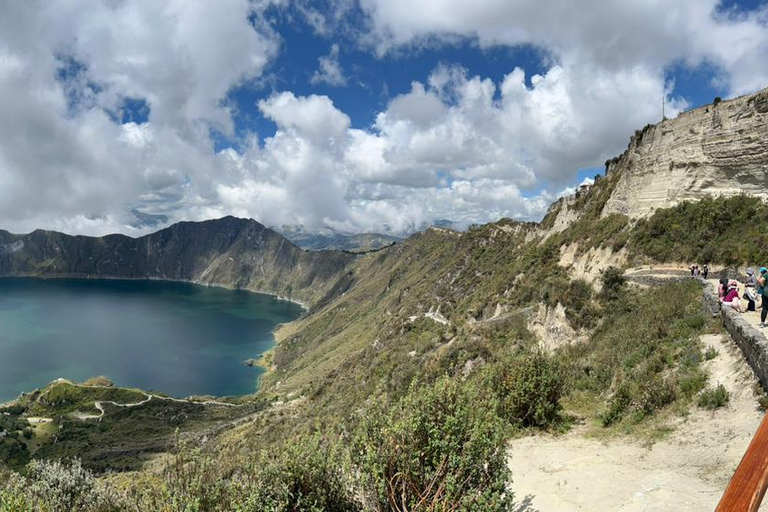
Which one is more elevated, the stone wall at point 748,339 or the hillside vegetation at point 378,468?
the stone wall at point 748,339

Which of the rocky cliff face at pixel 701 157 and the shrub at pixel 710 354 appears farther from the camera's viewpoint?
the rocky cliff face at pixel 701 157

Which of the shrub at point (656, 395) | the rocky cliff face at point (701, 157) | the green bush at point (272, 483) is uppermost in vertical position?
the rocky cliff face at point (701, 157)

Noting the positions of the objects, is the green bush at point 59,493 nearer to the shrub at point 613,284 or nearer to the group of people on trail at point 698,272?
the shrub at point 613,284

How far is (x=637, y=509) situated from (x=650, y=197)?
123 feet

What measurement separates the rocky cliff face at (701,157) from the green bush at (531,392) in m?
27.1

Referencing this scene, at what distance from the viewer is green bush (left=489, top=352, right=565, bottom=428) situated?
1652 cm

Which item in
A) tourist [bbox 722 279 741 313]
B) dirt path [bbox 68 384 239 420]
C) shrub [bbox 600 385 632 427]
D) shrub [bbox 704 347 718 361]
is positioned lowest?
dirt path [bbox 68 384 239 420]

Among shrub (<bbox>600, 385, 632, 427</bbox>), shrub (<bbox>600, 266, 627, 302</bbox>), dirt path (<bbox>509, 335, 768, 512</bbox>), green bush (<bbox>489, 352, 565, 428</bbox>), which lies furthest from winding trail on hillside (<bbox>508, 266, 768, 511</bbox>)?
shrub (<bbox>600, 266, 627, 302</bbox>)

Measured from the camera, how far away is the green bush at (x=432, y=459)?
9.15 meters

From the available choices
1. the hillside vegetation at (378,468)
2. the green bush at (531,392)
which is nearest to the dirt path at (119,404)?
the green bush at (531,392)

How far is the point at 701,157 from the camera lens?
35.0 metres

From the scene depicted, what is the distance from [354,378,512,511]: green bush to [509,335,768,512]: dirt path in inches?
121

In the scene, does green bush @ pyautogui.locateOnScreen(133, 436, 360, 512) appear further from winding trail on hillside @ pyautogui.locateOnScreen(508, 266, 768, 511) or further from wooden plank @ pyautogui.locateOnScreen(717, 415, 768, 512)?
wooden plank @ pyautogui.locateOnScreen(717, 415, 768, 512)

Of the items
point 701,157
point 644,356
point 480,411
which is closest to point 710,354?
point 644,356
